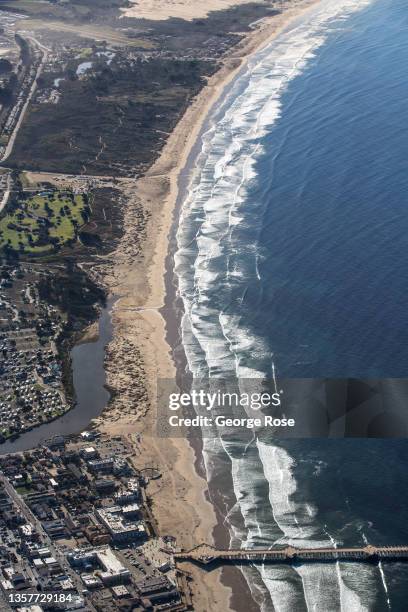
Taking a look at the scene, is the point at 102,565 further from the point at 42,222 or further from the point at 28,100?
the point at 28,100

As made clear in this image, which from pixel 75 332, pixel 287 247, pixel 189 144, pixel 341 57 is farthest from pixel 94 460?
pixel 341 57

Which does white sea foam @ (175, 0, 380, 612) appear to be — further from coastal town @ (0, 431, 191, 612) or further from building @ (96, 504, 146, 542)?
building @ (96, 504, 146, 542)


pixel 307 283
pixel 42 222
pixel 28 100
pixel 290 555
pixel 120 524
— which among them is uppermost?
pixel 28 100

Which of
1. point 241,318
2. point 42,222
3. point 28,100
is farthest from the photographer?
point 28,100

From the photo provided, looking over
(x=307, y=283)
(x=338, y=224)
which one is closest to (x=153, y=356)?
(x=307, y=283)

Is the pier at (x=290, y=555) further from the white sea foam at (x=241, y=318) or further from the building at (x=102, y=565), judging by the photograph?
the building at (x=102, y=565)

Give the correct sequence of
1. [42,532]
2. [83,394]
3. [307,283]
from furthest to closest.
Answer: [307,283], [83,394], [42,532]

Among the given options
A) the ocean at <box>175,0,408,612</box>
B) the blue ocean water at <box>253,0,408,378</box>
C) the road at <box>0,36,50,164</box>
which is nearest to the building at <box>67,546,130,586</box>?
Answer: the ocean at <box>175,0,408,612</box>
